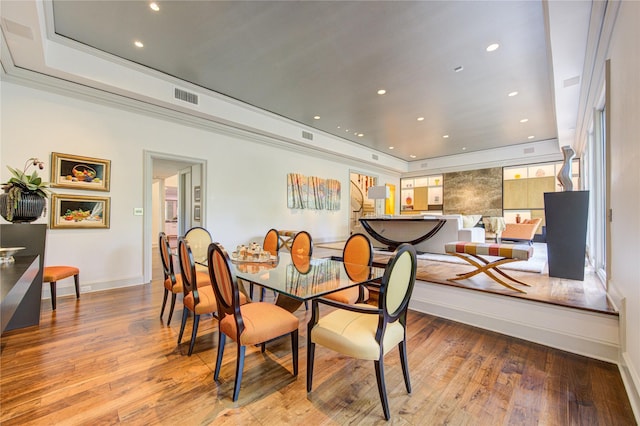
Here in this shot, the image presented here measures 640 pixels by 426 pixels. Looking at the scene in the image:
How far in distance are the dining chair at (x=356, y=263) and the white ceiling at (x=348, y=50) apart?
2.55m

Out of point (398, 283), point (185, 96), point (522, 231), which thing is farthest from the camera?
point (522, 231)

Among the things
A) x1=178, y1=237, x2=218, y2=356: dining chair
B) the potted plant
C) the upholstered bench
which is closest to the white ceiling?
the potted plant

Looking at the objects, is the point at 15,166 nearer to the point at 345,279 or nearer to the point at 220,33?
the point at 220,33

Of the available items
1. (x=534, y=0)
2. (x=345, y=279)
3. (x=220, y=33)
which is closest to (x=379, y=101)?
(x=534, y=0)

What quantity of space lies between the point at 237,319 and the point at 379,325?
86 cm

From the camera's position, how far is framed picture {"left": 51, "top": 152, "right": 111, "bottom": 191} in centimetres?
368

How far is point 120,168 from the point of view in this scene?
4207mm

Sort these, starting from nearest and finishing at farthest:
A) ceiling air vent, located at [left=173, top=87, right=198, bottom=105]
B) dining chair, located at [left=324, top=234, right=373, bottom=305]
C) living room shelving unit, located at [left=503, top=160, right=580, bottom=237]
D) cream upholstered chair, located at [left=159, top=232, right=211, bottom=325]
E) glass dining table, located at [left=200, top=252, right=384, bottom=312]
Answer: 1. glass dining table, located at [left=200, top=252, right=384, bottom=312]
2. dining chair, located at [left=324, top=234, right=373, bottom=305]
3. cream upholstered chair, located at [left=159, top=232, right=211, bottom=325]
4. ceiling air vent, located at [left=173, top=87, right=198, bottom=105]
5. living room shelving unit, located at [left=503, top=160, right=580, bottom=237]

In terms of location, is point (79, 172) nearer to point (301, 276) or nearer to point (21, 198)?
point (21, 198)

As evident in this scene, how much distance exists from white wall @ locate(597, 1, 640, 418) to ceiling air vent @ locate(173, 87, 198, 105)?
519cm

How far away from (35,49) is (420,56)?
4712 millimetres

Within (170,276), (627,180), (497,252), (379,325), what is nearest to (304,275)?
(379,325)

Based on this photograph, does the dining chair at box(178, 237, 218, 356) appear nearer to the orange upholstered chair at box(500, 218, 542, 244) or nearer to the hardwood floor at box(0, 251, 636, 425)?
the hardwood floor at box(0, 251, 636, 425)

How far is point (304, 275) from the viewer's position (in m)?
2.27
